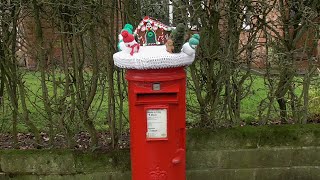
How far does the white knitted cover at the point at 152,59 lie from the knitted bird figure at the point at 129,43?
0.03 metres

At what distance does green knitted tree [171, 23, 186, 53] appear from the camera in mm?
3439

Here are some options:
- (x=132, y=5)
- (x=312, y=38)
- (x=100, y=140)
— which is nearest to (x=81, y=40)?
(x=132, y=5)

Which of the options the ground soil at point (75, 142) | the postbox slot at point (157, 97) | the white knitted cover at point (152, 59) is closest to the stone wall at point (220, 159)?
the ground soil at point (75, 142)

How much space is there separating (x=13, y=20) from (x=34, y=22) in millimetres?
202

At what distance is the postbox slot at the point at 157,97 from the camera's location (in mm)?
3467

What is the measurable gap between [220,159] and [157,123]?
4.26ft

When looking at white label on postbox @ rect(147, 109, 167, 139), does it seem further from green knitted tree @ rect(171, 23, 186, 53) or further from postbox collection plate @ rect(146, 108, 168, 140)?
green knitted tree @ rect(171, 23, 186, 53)

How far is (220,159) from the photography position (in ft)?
15.1

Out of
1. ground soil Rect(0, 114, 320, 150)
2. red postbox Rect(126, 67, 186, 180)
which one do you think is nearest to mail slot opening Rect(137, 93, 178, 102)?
red postbox Rect(126, 67, 186, 180)

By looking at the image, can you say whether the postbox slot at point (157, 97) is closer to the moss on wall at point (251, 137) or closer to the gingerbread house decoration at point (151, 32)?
the gingerbread house decoration at point (151, 32)

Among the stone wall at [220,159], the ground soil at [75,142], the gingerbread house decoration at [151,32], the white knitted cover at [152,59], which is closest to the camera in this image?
the white knitted cover at [152,59]

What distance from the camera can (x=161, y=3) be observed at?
4402 millimetres

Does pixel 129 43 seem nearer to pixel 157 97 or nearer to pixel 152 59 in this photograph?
pixel 152 59

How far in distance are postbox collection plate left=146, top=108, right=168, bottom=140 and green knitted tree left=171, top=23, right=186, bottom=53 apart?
461 millimetres
